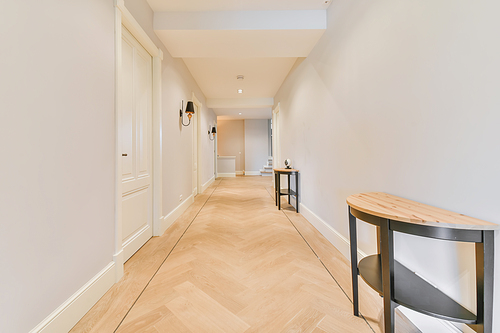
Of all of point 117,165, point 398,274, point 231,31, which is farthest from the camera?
point 231,31

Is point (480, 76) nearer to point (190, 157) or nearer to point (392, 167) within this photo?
point (392, 167)

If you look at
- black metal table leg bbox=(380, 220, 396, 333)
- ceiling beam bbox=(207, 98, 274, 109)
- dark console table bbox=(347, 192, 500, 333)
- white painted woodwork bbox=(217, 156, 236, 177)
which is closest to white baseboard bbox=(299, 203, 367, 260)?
dark console table bbox=(347, 192, 500, 333)

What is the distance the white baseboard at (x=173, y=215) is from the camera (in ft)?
8.63

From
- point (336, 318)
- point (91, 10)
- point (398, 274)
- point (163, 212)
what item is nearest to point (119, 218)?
point (163, 212)

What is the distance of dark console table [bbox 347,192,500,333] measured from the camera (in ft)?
2.50

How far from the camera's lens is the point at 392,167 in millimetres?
1364

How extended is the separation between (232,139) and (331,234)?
8592 millimetres

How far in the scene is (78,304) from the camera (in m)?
1.20

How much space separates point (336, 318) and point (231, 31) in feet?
8.86

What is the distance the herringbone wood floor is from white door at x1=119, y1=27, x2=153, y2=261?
232 millimetres

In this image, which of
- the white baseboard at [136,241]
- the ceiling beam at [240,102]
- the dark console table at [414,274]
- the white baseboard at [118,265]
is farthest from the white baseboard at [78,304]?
the ceiling beam at [240,102]

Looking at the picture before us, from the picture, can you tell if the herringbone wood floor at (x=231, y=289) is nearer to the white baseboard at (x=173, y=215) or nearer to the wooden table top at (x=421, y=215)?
the white baseboard at (x=173, y=215)

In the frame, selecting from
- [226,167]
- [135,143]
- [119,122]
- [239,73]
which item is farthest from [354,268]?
[226,167]

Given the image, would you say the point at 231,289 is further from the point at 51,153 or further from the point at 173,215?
the point at 173,215
